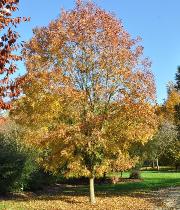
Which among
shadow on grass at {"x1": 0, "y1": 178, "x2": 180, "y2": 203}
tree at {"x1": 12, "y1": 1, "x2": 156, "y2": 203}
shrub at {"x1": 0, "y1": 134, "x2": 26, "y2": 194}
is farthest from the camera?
shrub at {"x1": 0, "y1": 134, "x2": 26, "y2": 194}

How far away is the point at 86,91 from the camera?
71.6ft

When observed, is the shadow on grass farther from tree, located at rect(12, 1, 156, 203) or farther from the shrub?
tree, located at rect(12, 1, 156, 203)

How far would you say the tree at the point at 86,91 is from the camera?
21.0 meters

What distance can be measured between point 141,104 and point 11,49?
13127mm

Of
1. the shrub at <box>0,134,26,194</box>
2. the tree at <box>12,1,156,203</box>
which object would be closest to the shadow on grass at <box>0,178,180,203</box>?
the shrub at <box>0,134,26,194</box>

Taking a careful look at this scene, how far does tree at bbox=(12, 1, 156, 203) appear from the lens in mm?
21000

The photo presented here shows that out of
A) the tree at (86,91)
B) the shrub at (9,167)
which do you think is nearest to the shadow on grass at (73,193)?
the shrub at (9,167)

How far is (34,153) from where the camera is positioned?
2958 centimetres

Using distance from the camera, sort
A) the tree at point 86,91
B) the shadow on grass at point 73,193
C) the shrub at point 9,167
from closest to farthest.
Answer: the tree at point 86,91 → the shadow on grass at point 73,193 → the shrub at point 9,167

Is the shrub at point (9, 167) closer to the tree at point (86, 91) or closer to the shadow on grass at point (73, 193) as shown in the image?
the shadow on grass at point (73, 193)

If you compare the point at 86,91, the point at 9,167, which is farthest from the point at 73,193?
the point at 86,91

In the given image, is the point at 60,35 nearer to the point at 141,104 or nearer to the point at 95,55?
the point at 95,55

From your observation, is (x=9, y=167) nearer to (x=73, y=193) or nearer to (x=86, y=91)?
(x=73, y=193)

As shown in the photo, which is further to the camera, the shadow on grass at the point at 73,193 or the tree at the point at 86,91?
the shadow on grass at the point at 73,193
